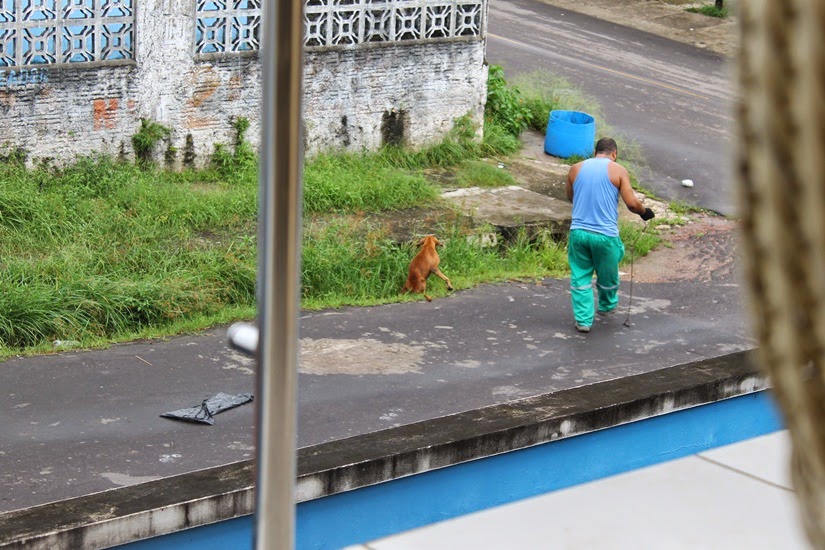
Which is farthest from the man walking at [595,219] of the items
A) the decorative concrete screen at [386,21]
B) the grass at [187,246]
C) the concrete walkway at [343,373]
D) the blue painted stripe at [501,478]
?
the decorative concrete screen at [386,21]

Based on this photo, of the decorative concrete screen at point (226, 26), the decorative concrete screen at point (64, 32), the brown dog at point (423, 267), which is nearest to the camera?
the brown dog at point (423, 267)

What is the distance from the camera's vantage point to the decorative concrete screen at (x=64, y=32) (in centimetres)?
1041

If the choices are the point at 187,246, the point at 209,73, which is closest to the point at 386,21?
the point at 209,73

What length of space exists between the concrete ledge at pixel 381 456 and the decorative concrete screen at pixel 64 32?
272 inches

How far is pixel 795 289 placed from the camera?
1.96 ft

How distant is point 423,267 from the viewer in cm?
979

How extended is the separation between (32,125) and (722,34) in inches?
596

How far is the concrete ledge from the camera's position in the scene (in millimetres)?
4062

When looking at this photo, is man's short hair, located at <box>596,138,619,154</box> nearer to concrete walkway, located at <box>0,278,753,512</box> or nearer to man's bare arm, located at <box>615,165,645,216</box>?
man's bare arm, located at <box>615,165,645,216</box>

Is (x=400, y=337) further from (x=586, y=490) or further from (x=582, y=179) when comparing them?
(x=586, y=490)

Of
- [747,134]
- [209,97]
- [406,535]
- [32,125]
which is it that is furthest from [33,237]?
[747,134]

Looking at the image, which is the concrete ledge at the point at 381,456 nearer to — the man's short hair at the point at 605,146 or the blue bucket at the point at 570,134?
the man's short hair at the point at 605,146

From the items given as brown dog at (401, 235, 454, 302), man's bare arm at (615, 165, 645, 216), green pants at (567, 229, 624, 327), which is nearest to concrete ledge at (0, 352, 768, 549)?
man's bare arm at (615, 165, 645, 216)

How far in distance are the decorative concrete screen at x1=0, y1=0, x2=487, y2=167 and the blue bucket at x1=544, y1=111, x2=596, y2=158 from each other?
3.48 feet
